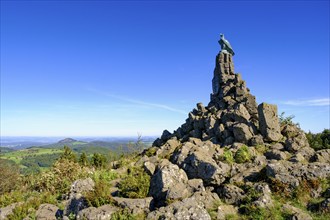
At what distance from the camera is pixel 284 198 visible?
14781mm

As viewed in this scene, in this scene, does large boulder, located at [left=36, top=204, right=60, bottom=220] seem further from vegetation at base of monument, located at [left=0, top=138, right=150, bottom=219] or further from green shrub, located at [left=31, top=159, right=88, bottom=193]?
green shrub, located at [left=31, top=159, right=88, bottom=193]

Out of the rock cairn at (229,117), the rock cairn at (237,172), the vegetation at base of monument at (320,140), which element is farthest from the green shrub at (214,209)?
the vegetation at base of monument at (320,140)

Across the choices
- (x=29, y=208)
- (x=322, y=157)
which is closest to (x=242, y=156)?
(x=322, y=157)

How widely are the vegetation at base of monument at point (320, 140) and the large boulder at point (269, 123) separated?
334 cm

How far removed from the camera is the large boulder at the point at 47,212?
49.5ft

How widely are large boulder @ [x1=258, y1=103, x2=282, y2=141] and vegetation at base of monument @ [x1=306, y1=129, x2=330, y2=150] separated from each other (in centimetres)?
334

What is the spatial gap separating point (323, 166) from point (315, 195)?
2641 millimetres

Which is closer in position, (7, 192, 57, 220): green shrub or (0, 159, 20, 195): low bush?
(7, 192, 57, 220): green shrub

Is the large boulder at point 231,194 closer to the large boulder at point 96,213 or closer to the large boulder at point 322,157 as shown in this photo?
the large boulder at point 96,213

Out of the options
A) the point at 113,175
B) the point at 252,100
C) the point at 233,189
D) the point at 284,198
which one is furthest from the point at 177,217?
the point at 252,100

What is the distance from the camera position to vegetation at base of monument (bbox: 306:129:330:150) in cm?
2566

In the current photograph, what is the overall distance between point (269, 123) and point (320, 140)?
17.8 ft

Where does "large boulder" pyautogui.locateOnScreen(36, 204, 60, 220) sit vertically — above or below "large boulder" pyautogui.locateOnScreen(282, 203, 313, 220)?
below

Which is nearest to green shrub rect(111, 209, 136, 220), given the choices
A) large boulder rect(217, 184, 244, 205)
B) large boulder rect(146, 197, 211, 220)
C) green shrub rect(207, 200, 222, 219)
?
large boulder rect(146, 197, 211, 220)
